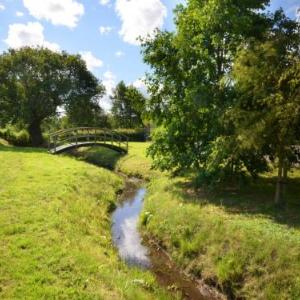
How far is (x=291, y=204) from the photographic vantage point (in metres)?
12.4

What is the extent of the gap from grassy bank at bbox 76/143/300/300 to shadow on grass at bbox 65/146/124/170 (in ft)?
50.8

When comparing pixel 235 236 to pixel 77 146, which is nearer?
pixel 235 236

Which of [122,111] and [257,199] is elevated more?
[122,111]

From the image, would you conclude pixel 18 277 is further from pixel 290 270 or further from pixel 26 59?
pixel 26 59

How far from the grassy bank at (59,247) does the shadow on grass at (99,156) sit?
13.4 metres

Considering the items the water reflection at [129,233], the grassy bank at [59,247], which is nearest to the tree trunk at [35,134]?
the water reflection at [129,233]

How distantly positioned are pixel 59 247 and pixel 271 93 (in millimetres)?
7114

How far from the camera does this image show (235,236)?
32.4 ft

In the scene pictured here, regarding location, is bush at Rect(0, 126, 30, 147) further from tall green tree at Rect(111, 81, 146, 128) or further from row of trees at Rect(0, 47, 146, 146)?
A: tall green tree at Rect(111, 81, 146, 128)

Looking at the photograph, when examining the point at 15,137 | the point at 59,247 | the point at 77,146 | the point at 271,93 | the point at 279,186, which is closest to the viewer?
the point at 59,247

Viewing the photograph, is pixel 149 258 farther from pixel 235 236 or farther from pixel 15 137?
pixel 15 137

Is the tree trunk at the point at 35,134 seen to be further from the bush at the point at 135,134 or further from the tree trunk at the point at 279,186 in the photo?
the tree trunk at the point at 279,186

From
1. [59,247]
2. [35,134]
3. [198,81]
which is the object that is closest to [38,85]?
[35,134]

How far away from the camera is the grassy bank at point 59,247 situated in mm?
7625
